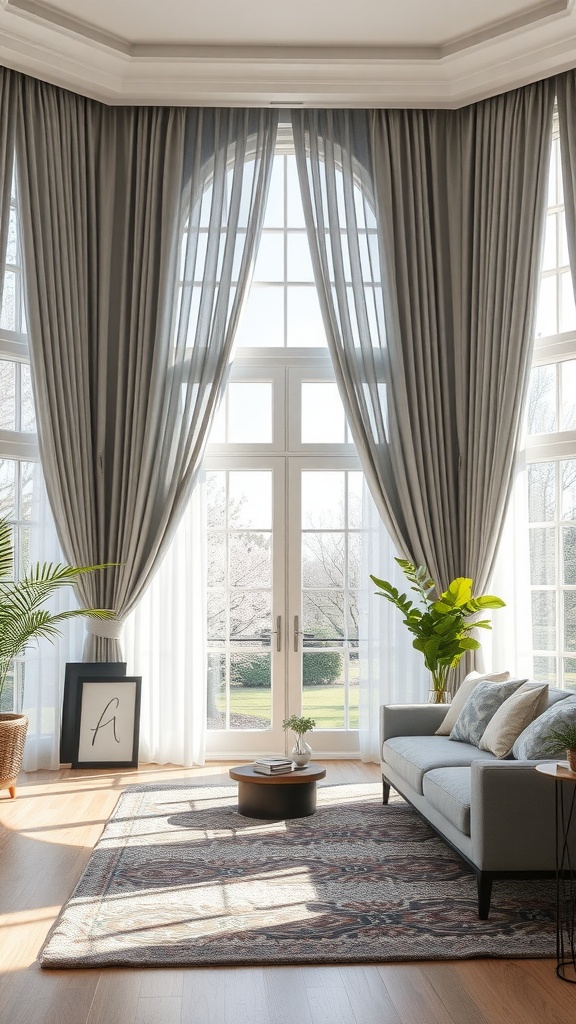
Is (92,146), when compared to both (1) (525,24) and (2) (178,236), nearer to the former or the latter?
(2) (178,236)

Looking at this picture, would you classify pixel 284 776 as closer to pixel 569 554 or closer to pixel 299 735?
pixel 299 735

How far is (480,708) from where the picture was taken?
15.7ft

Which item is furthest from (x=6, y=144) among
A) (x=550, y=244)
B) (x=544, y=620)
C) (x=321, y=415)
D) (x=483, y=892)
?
(x=483, y=892)

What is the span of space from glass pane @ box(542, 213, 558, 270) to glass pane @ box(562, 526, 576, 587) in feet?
5.92

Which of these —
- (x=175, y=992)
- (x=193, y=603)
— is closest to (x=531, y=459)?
(x=193, y=603)

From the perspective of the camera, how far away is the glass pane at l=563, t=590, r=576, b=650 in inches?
242

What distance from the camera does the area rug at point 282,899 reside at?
3.20 metres

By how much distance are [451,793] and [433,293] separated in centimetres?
388

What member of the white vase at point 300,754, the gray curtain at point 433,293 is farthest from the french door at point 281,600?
the white vase at point 300,754

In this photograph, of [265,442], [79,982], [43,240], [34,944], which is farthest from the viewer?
[265,442]

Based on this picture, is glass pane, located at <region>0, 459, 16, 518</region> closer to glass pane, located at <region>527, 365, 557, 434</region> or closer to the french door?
the french door

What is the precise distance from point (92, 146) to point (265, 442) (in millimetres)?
2396

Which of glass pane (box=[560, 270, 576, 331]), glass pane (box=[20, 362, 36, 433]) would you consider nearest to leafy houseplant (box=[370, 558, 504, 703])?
glass pane (box=[560, 270, 576, 331])

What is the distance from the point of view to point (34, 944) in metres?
3.27
